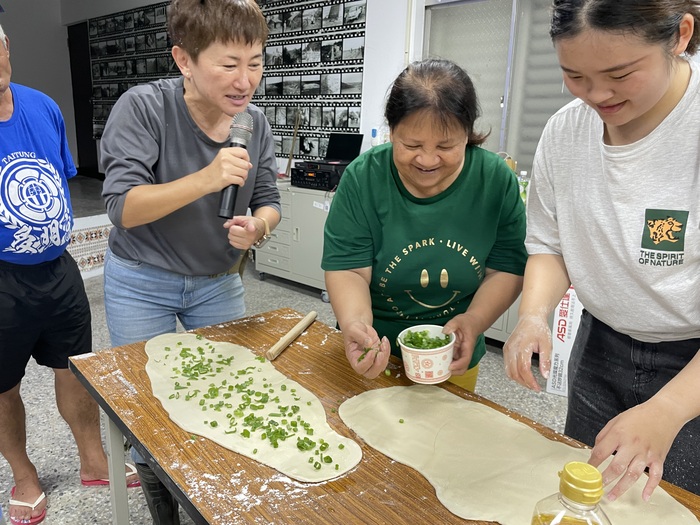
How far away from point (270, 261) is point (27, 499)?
10.1 feet

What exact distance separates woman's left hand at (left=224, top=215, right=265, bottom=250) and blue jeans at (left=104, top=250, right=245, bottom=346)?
205mm

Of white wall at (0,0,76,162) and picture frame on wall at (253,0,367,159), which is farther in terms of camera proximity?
white wall at (0,0,76,162)

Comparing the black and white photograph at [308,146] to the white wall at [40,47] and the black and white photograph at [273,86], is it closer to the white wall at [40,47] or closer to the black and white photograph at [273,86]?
the black and white photograph at [273,86]

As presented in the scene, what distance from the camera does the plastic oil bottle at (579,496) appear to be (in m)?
0.54

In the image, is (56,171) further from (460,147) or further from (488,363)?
(488,363)

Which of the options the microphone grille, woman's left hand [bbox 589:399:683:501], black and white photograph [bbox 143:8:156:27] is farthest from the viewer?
black and white photograph [bbox 143:8:156:27]

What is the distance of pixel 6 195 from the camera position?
1.55m

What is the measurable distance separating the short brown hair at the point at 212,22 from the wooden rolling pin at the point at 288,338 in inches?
31.0

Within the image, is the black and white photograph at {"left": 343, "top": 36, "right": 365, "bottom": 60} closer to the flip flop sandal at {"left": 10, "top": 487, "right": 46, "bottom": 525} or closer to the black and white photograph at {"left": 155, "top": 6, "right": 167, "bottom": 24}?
the black and white photograph at {"left": 155, "top": 6, "right": 167, "bottom": 24}

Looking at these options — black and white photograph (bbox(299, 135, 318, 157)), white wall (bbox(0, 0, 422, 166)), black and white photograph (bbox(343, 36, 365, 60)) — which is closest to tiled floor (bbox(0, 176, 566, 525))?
black and white photograph (bbox(299, 135, 318, 157))

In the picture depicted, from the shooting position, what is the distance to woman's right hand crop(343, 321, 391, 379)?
1.18 metres

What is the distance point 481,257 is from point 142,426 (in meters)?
0.88

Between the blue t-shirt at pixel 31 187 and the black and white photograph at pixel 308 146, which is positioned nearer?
the blue t-shirt at pixel 31 187

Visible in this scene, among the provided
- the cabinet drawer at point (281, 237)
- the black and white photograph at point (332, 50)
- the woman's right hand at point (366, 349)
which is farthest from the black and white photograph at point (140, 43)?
the woman's right hand at point (366, 349)
